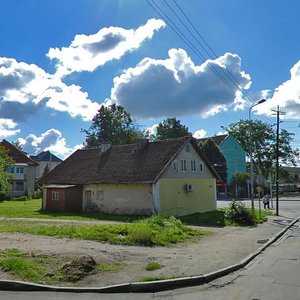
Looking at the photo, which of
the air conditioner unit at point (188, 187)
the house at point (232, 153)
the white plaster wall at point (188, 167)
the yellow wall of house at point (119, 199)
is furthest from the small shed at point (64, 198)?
the house at point (232, 153)

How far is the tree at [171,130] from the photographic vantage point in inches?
3226

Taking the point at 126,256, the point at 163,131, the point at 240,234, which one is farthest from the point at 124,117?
the point at 126,256

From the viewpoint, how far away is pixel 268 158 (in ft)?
263

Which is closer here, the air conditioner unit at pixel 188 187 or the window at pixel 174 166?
the window at pixel 174 166

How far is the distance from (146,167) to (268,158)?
56.3 m

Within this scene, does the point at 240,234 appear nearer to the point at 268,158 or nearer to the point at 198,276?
the point at 198,276

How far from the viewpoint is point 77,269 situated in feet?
29.9

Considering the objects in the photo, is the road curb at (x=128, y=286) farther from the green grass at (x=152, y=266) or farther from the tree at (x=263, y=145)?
the tree at (x=263, y=145)

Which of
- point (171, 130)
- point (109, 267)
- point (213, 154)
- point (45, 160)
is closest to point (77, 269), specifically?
point (109, 267)

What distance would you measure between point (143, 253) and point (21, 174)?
2155 inches

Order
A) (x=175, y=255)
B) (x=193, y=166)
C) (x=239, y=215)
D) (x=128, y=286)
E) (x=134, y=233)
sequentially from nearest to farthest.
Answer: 1. (x=128, y=286)
2. (x=175, y=255)
3. (x=134, y=233)
4. (x=239, y=215)
5. (x=193, y=166)

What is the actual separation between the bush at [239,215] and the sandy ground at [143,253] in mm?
6917

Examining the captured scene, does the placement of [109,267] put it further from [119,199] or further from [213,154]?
[213,154]

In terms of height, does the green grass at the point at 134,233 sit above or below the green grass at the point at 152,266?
above
